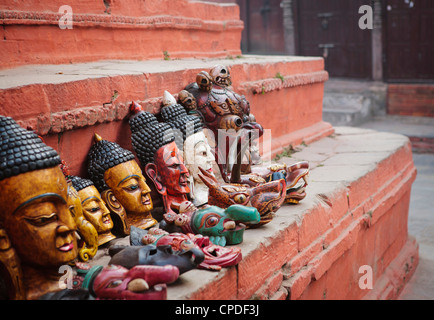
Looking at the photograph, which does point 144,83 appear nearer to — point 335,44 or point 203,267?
point 203,267

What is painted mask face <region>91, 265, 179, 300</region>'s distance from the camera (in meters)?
2.39

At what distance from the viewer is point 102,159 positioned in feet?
10.9

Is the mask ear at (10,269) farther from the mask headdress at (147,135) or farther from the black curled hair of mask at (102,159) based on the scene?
the mask headdress at (147,135)

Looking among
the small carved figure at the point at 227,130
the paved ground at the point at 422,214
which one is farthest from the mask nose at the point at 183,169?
the paved ground at the point at 422,214

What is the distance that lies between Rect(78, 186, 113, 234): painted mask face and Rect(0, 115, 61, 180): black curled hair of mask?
0.57m

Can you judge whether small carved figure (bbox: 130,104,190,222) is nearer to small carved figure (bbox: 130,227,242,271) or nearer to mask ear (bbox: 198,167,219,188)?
mask ear (bbox: 198,167,219,188)

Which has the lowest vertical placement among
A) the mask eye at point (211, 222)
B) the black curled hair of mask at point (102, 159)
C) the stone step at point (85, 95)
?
the mask eye at point (211, 222)

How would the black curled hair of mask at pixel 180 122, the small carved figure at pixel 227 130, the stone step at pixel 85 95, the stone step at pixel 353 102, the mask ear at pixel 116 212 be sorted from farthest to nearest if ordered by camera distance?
the stone step at pixel 353 102 → the small carved figure at pixel 227 130 → the black curled hair of mask at pixel 180 122 → the mask ear at pixel 116 212 → the stone step at pixel 85 95

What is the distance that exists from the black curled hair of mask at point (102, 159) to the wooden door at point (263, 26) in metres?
12.2

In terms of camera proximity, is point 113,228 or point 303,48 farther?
point 303,48

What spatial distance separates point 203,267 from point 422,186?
6.76 metres

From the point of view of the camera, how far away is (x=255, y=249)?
10.6 feet

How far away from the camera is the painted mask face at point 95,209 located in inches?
121
